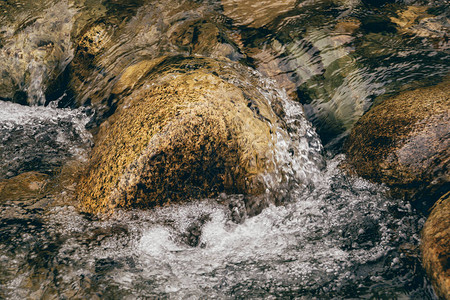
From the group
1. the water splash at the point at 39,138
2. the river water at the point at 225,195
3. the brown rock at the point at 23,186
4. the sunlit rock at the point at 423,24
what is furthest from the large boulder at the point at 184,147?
the sunlit rock at the point at 423,24

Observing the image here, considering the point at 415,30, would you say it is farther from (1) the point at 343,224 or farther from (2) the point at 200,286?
(2) the point at 200,286

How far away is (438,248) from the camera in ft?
7.93

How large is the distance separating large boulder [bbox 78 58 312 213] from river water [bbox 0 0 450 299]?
0.55 feet

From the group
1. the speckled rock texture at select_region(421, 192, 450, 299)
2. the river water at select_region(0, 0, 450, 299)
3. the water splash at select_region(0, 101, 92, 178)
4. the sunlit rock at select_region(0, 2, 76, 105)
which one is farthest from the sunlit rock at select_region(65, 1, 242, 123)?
the speckled rock texture at select_region(421, 192, 450, 299)

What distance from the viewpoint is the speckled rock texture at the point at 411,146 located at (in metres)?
3.27

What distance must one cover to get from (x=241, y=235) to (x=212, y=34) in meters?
2.81

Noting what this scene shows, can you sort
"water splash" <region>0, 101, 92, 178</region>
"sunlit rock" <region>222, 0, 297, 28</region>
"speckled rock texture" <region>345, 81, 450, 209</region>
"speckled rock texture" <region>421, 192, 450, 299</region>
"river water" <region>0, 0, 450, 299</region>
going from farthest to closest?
1. "sunlit rock" <region>222, 0, 297, 28</region>
2. "water splash" <region>0, 101, 92, 178</region>
3. "speckled rock texture" <region>345, 81, 450, 209</region>
4. "river water" <region>0, 0, 450, 299</region>
5. "speckled rock texture" <region>421, 192, 450, 299</region>

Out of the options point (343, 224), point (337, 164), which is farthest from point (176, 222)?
point (337, 164)

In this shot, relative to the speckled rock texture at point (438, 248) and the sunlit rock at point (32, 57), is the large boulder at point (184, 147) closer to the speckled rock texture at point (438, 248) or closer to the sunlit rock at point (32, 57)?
the speckled rock texture at point (438, 248)

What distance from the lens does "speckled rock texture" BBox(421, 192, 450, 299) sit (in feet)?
7.50

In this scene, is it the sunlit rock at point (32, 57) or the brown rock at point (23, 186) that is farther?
the sunlit rock at point (32, 57)

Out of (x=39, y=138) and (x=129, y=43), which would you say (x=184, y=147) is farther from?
(x=129, y=43)

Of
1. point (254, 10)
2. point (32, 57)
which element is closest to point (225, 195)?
point (254, 10)

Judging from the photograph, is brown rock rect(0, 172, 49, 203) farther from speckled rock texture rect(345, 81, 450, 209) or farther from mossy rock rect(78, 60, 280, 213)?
speckled rock texture rect(345, 81, 450, 209)
